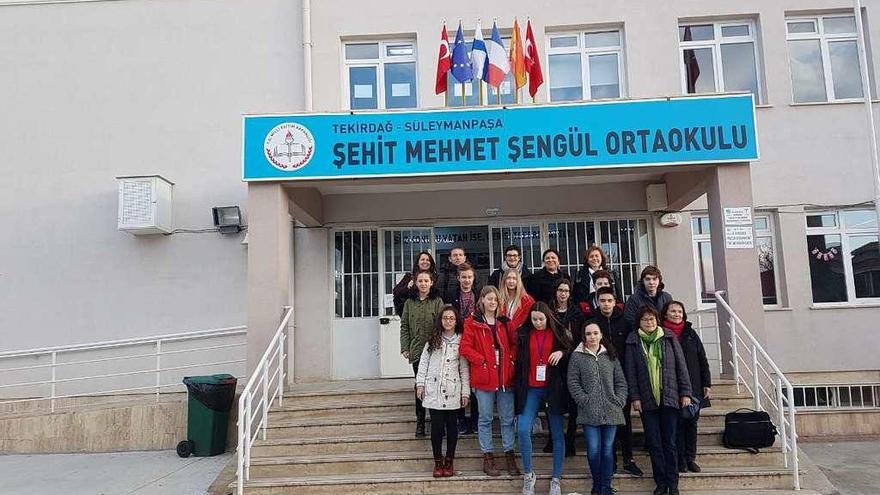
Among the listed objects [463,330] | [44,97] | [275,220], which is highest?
[44,97]

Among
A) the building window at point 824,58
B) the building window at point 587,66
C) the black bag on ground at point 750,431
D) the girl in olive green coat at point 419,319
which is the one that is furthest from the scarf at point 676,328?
the building window at point 824,58

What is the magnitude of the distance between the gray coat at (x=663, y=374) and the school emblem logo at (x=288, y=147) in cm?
390

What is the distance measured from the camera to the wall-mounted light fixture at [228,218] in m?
8.81

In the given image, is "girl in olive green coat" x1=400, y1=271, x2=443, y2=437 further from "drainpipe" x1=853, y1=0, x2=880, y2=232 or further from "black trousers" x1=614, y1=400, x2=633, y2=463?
"drainpipe" x1=853, y1=0, x2=880, y2=232

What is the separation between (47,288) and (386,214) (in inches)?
192

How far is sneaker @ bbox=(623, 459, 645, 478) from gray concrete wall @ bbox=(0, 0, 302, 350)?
5.50 m

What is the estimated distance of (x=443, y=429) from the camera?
5.57 m

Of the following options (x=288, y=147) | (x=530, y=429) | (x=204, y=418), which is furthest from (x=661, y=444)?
(x=204, y=418)

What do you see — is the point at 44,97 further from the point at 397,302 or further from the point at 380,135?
the point at 397,302

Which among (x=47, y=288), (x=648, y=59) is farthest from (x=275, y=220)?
(x=648, y=59)

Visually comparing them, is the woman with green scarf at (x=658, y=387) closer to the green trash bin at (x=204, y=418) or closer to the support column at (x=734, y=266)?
the support column at (x=734, y=266)

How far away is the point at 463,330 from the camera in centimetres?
552

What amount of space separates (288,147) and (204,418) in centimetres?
320

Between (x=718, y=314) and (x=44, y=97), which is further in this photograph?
(x=44, y=97)
